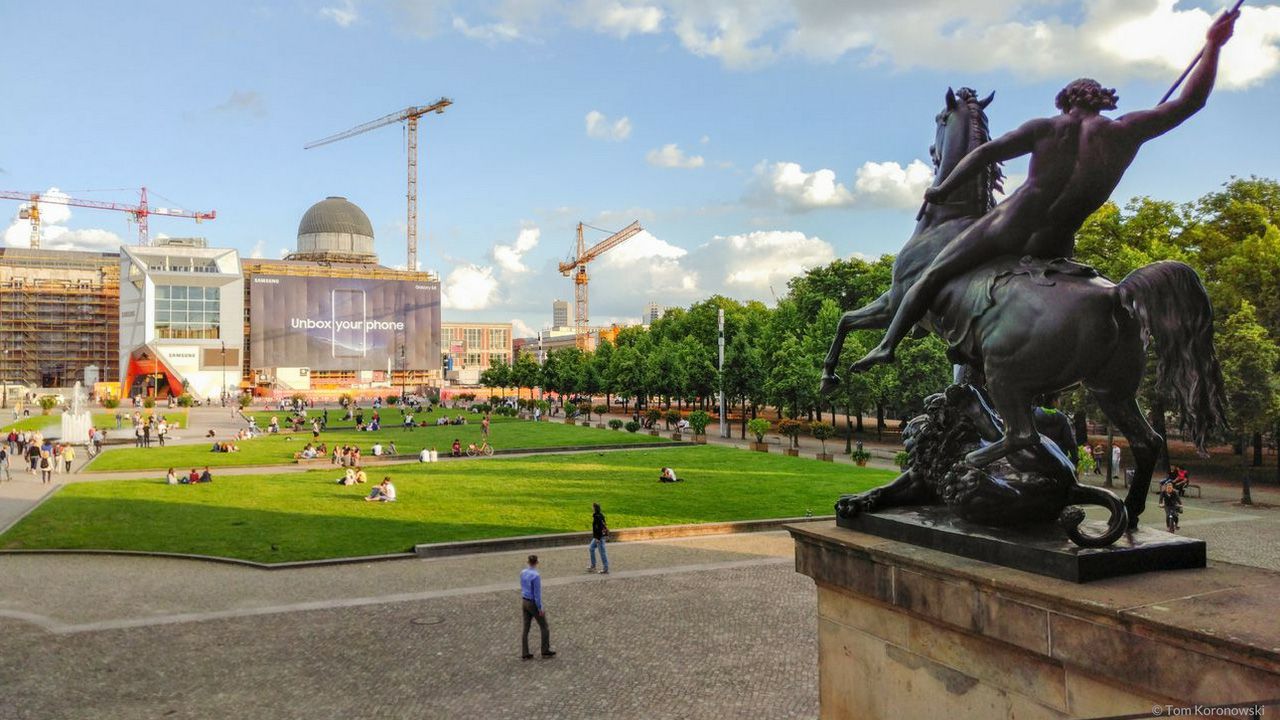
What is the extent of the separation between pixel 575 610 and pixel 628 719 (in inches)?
175

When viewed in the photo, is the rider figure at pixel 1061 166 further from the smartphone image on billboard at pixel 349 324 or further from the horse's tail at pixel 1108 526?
the smartphone image on billboard at pixel 349 324

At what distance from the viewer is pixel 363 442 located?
44.2 metres

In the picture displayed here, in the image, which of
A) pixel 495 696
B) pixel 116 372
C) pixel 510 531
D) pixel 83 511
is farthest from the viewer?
pixel 116 372

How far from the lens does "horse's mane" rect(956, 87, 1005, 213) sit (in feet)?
24.0

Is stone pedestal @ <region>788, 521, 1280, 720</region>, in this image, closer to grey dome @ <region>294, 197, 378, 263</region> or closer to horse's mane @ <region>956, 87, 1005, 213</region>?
horse's mane @ <region>956, 87, 1005, 213</region>

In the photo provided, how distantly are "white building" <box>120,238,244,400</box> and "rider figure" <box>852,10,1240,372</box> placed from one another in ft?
352

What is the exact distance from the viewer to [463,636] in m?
11.8

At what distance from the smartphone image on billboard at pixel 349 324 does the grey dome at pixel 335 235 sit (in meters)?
24.1

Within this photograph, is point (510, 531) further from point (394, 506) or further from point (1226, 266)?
point (1226, 266)

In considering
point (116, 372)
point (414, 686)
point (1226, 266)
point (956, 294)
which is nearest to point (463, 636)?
point (414, 686)

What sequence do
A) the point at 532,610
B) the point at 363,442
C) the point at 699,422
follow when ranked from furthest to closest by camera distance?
the point at 363,442
the point at 699,422
the point at 532,610

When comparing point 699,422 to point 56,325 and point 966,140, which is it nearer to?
point 966,140

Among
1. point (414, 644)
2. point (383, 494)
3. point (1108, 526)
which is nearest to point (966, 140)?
point (1108, 526)

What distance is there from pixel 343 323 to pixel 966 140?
375 ft
